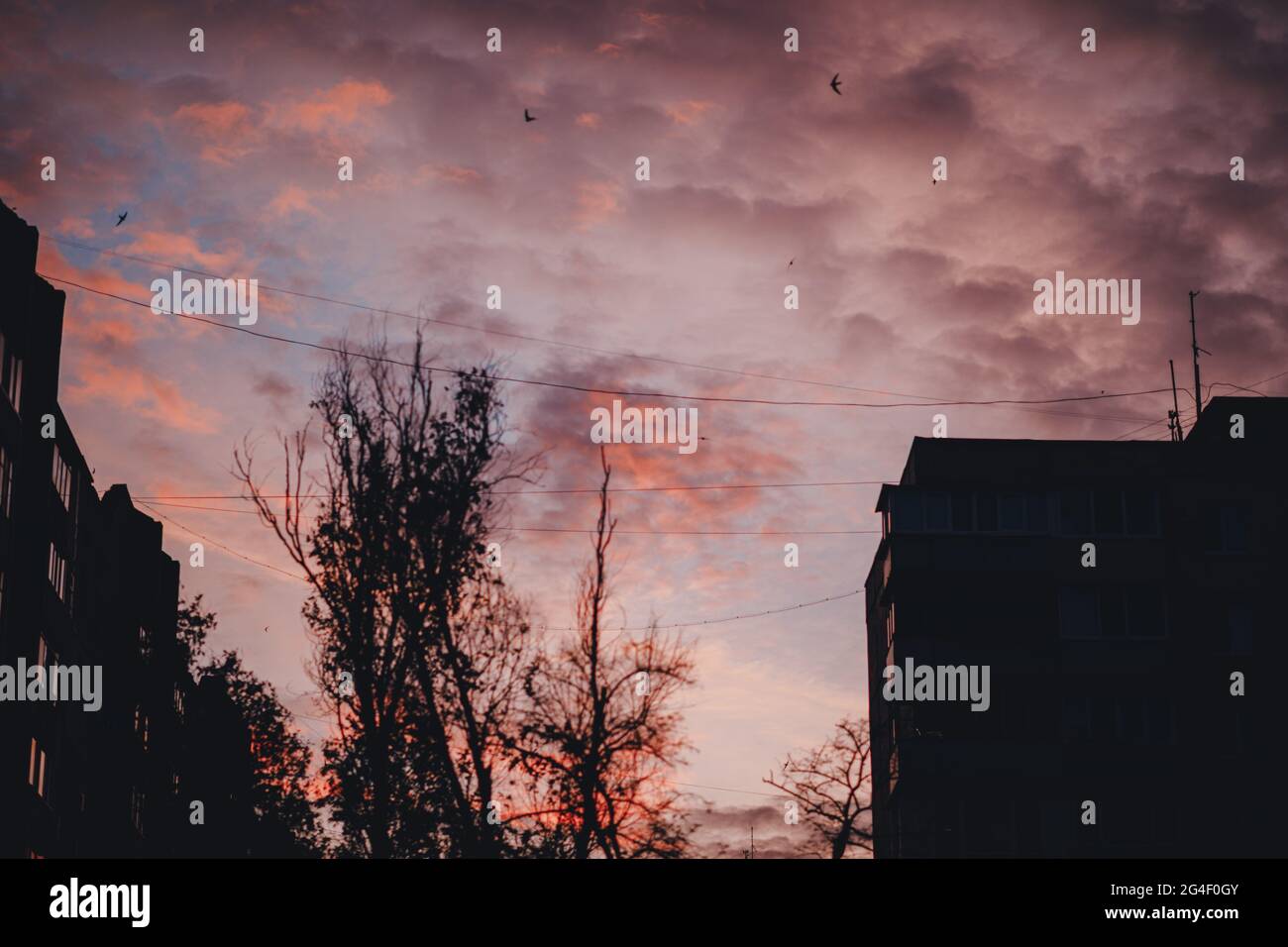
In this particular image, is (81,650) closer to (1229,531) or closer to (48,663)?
(48,663)

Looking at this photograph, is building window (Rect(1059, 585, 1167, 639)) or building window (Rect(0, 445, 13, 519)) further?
building window (Rect(1059, 585, 1167, 639))

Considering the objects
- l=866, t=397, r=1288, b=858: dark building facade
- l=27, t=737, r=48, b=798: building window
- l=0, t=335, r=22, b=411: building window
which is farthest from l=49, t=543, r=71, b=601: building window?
l=866, t=397, r=1288, b=858: dark building facade

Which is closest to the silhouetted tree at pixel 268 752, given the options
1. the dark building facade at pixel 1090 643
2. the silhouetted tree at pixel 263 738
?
the silhouetted tree at pixel 263 738

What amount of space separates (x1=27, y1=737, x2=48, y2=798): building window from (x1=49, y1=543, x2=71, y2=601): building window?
675 centimetres

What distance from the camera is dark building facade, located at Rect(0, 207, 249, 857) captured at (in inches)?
1945

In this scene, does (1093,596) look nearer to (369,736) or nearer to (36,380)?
(369,736)

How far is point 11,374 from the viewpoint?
48375mm

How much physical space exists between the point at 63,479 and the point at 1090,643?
4219cm

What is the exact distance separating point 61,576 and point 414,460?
101ft

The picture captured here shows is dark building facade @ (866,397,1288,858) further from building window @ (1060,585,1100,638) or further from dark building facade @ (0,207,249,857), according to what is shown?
dark building facade @ (0,207,249,857)

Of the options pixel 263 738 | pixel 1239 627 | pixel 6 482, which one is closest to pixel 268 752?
pixel 263 738

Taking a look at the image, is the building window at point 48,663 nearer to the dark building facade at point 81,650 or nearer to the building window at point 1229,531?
the dark building facade at point 81,650
